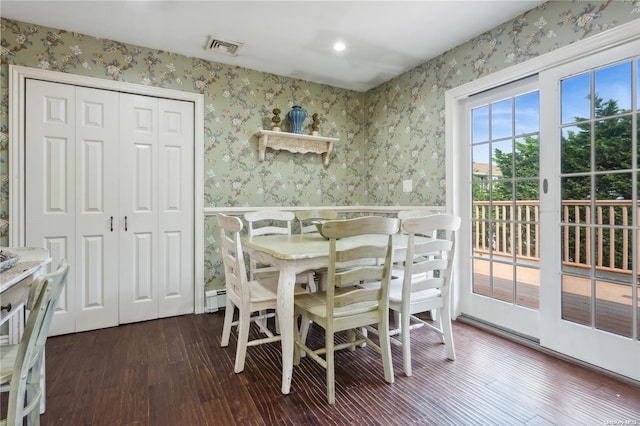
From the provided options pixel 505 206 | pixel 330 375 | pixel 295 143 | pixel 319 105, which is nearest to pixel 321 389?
pixel 330 375

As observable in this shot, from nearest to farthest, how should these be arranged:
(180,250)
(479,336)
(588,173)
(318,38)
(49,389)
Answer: (49,389), (588,173), (479,336), (318,38), (180,250)

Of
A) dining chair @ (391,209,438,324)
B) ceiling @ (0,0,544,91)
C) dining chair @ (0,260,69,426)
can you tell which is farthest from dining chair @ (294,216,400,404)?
Result: ceiling @ (0,0,544,91)

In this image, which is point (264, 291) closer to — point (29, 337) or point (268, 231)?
point (268, 231)

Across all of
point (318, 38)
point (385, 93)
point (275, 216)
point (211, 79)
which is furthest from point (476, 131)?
point (211, 79)

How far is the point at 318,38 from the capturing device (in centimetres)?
278

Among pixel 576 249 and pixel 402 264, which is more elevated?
pixel 576 249

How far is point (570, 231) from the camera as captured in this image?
2203 millimetres

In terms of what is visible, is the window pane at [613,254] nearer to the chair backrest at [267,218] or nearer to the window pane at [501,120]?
the window pane at [501,120]

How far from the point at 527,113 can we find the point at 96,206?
3.60 meters

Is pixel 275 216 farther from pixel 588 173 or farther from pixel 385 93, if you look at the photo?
pixel 588 173

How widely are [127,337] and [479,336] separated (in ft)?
9.22

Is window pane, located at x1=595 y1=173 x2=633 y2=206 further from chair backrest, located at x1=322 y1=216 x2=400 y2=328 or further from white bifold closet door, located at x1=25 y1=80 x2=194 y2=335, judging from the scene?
white bifold closet door, located at x1=25 y1=80 x2=194 y2=335

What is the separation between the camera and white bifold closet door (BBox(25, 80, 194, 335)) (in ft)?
8.54

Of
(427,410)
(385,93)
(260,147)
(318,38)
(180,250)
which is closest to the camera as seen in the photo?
(427,410)
